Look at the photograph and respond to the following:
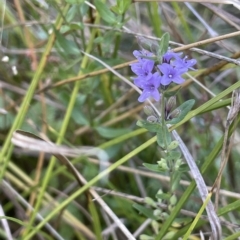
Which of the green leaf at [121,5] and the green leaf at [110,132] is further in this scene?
the green leaf at [110,132]

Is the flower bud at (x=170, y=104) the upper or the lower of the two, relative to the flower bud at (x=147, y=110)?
upper

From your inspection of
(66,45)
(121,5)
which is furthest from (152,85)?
(66,45)

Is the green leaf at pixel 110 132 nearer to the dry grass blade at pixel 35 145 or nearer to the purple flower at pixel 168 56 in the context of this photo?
the dry grass blade at pixel 35 145

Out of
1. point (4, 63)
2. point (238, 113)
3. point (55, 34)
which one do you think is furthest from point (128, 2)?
point (4, 63)

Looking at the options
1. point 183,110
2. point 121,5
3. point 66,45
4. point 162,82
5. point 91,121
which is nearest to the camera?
point 162,82

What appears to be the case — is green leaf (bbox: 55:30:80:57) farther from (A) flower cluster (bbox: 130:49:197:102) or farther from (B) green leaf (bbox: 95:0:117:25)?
(A) flower cluster (bbox: 130:49:197:102)

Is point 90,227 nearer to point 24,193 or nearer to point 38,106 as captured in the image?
point 24,193

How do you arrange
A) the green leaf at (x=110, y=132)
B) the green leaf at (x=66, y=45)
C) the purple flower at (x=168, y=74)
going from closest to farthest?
1. the purple flower at (x=168, y=74)
2. the green leaf at (x=66, y=45)
3. the green leaf at (x=110, y=132)

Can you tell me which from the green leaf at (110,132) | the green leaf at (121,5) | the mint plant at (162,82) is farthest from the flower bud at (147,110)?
the green leaf at (110,132)

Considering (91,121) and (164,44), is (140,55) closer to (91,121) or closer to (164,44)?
(164,44)
